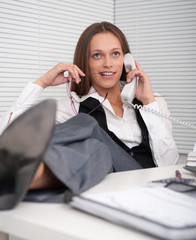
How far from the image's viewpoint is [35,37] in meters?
2.47

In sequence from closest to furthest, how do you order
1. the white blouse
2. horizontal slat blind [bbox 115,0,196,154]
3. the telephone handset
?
1. the white blouse
2. the telephone handset
3. horizontal slat blind [bbox 115,0,196,154]

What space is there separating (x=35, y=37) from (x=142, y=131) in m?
1.09

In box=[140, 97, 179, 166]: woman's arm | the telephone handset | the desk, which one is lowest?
box=[140, 97, 179, 166]: woman's arm

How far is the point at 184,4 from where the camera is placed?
2.71 metres

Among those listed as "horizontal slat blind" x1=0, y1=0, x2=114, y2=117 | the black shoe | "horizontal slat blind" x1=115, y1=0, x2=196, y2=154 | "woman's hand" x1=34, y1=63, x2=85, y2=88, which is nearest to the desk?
the black shoe

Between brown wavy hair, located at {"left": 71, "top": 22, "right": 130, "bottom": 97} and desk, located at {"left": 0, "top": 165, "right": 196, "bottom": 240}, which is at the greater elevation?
brown wavy hair, located at {"left": 71, "top": 22, "right": 130, "bottom": 97}

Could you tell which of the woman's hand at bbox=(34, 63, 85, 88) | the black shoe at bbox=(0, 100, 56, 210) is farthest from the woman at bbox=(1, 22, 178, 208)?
the black shoe at bbox=(0, 100, 56, 210)

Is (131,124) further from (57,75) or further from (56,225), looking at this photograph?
(56,225)

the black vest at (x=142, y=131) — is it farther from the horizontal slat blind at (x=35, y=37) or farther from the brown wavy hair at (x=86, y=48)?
the horizontal slat blind at (x=35, y=37)

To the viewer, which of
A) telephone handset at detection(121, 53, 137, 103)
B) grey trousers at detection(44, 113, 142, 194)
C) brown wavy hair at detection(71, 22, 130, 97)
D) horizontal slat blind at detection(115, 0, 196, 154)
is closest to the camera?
grey trousers at detection(44, 113, 142, 194)

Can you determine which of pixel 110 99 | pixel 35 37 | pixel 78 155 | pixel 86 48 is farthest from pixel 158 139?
pixel 35 37

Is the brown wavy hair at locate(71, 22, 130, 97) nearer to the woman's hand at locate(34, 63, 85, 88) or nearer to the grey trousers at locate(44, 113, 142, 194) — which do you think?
the woman's hand at locate(34, 63, 85, 88)

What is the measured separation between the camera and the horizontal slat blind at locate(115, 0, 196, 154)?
2.68 m

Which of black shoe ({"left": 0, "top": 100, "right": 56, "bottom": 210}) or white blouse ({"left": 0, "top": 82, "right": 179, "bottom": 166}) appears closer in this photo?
black shoe ({"left": 0, "top": 100, "right": 56, "bottom": 210})
